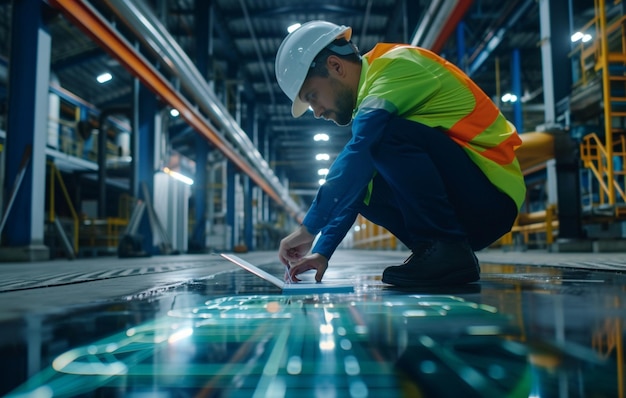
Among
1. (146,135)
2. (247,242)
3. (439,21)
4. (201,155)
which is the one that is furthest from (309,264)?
(247,242)

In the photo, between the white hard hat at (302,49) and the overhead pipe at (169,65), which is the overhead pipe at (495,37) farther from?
the white hard hat at (302,49)

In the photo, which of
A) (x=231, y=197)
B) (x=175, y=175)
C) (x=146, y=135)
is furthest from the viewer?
(x=231, y=197)

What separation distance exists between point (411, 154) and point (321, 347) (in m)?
0.90

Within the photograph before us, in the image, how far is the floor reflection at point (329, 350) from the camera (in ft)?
1.39

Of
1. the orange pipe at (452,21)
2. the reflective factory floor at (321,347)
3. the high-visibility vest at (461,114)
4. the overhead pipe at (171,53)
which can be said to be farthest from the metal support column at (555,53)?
the reflective factory floor at (321,347)

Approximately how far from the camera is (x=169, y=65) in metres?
6.06

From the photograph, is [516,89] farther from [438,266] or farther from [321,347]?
[321,347]

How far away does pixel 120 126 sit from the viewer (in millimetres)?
12711

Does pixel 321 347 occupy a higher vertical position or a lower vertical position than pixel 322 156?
lower

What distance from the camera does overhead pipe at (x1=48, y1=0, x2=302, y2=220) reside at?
14.6ft

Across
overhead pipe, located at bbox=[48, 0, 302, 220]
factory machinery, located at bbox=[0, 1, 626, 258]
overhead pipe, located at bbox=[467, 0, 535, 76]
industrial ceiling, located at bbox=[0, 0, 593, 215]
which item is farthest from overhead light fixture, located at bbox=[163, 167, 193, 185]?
overhead pipe, located at bbox=[467, 0, 535, 76]

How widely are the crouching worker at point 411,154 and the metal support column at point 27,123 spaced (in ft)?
11.9

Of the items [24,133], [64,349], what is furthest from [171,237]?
[64,349]

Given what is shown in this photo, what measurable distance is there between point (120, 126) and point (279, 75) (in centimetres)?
1227
